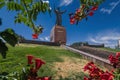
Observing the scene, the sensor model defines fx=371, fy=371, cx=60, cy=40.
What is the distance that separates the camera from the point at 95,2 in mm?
3730

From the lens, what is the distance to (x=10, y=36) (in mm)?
2256

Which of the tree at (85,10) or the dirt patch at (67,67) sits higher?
the tree at (85,10)

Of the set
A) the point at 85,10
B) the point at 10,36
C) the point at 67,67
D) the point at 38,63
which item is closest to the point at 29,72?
the point at 38,63

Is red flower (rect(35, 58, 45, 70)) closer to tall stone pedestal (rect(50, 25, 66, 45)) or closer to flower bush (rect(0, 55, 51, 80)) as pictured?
flower bush (rect(0, 55, 51, 80))

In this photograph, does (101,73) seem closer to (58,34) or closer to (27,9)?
(27,9)

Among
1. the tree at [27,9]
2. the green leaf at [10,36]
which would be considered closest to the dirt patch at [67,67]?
the tree at [27,9]

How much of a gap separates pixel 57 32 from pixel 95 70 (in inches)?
1941

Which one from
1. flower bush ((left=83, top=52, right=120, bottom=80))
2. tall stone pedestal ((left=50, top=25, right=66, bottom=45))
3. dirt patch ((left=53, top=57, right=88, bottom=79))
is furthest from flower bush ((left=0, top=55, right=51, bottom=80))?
tall stone pedestal ((left=50, top=25, right=66, bottom=45))

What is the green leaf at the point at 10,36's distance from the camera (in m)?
2.23

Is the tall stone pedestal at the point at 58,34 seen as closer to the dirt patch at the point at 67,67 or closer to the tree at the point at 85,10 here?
the dirt patch at the point at 67,67

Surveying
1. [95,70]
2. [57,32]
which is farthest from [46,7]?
[57,32]

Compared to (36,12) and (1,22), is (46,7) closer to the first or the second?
(36,12)

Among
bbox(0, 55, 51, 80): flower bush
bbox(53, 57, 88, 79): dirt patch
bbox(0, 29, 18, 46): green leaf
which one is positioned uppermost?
bbox(0, 29, 18, 46): green leaf

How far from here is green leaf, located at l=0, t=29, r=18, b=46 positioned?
223cm
